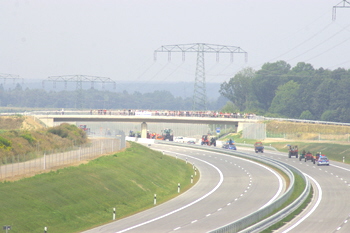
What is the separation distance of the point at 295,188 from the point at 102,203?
16253 mm

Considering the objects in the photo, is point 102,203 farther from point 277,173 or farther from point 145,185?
point 277,173

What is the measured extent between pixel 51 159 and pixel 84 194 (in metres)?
11.7

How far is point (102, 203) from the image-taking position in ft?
152

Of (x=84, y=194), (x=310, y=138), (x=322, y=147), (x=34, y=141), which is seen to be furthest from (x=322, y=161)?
(x=84, y=194)

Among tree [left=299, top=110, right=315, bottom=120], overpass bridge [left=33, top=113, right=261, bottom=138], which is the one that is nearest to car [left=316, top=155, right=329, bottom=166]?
overpass bridge [left=33, top=113, right=261, bottom=138]

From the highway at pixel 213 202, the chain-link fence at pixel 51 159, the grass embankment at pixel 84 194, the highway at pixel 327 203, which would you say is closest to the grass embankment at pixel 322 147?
the highway at pixel 327 203

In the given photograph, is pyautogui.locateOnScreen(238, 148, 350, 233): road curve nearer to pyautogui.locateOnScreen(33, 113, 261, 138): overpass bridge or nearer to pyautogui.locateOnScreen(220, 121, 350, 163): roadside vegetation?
pyautogui.locateOnScreen(220, 121, 350, 163): roadside vegetation

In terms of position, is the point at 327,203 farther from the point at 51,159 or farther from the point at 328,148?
the point at 328,148

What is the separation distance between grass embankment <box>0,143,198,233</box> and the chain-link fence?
4.90ft

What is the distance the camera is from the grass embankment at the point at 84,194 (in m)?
38.0

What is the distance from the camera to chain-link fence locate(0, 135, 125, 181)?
48.1 m

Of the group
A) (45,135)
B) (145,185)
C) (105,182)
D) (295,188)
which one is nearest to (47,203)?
(105,182)

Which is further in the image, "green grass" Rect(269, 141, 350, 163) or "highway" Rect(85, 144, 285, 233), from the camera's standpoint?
"green grass" Rect(269, 141, 350, 163)

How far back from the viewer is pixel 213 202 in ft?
162
